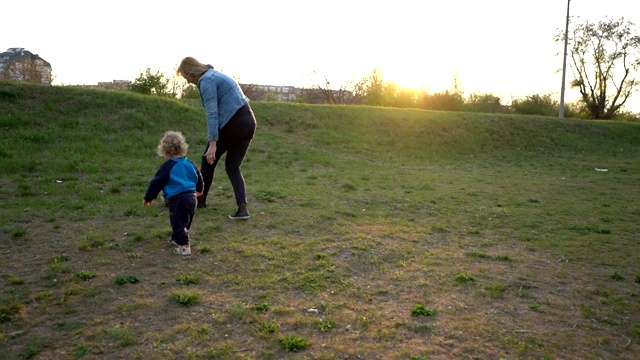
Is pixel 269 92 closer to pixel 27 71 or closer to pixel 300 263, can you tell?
pixel 27 71

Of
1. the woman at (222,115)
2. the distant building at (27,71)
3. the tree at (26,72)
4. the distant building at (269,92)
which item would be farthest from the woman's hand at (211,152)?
the distant building at (269,92)

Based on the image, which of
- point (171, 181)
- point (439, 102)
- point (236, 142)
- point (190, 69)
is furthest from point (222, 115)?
point (439, 102)

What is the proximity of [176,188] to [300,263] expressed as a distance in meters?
1.42

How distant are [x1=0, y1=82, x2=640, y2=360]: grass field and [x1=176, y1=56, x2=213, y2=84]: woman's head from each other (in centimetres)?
178

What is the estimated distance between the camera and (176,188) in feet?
15.0

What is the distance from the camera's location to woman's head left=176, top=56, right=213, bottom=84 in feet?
17.6

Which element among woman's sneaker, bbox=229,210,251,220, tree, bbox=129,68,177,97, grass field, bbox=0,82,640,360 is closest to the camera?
grass field, bbox=0,82,640,360

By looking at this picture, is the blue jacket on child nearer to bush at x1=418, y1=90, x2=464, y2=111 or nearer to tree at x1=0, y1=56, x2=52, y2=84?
tree at x1=0, y1=56, x2=52, y2=84

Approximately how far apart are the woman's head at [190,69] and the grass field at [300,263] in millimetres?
1778

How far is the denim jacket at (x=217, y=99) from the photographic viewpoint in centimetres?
535

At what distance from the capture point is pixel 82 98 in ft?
40.4

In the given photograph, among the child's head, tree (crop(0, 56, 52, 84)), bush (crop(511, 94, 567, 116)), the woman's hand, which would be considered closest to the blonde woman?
the child's head

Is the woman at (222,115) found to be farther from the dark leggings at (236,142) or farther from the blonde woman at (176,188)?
the blonde woman at (176,188)

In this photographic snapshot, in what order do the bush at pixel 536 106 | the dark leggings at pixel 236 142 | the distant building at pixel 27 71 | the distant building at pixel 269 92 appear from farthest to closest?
the bush at pixel 536 106 < the distant building at pixel 269 92 < the distant building at pixel 27 71 < the dark leggings at pixel 236 142
